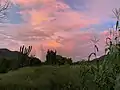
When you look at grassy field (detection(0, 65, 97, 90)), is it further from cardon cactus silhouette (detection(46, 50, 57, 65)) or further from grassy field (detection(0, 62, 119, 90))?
cardon cactus silhouette (detection(46, 50, 57, 65))

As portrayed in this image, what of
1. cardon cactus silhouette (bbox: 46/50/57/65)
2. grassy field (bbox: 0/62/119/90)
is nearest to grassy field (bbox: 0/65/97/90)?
grassy field (bbox: 0/62/119/90)

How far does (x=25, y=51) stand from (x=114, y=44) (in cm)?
2310

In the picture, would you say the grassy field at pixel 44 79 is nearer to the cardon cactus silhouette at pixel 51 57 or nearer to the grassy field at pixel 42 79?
the grassy field at pixel 42 79

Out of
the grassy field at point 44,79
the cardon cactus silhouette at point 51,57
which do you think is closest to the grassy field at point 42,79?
the grassy field at point 44,79

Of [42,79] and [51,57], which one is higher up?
[51,57]

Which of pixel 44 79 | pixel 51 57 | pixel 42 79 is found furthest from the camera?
pixel 51 57

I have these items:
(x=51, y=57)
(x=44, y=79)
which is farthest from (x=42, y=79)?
(x=51, y=57)

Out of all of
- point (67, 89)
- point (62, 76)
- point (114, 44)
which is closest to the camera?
point (114, 44)

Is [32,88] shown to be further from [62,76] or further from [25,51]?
[25,51]

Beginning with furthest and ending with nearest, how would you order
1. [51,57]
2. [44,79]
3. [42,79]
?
1. [51,57]
2. [44,79]
3. [42,79]

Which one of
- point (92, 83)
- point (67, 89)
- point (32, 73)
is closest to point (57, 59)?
point (32, 73)

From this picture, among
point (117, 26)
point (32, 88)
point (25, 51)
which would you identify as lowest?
point (32, 88)

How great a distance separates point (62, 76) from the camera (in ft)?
65.0

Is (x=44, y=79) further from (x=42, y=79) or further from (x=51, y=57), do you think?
(x=51, y=57)
